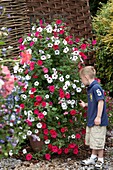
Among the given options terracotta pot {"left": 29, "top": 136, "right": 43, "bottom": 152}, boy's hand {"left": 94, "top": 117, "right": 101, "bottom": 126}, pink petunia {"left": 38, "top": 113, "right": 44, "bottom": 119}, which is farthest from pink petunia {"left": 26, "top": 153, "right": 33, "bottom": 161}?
boy's hand {"left": 94, "top": 117, "right": 101, "bottom": 126}

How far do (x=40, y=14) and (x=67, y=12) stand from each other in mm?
507

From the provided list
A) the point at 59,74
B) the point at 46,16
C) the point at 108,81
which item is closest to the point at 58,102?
the point at 59,74

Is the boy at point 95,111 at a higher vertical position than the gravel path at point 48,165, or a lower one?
higher

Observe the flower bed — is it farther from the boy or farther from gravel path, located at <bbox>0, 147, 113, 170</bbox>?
the boy

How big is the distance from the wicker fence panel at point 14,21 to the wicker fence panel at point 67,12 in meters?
0.23

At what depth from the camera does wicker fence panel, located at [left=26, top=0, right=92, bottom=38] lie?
18.2 feet

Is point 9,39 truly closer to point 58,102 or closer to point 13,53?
point 13,53

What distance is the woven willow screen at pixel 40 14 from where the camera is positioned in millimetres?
5113

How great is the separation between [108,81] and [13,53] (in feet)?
8.22

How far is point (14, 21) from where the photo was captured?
5.16 metres

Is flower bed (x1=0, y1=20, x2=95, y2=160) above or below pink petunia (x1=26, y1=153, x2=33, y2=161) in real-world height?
above

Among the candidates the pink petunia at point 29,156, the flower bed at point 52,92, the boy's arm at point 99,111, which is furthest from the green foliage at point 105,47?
the pink petunia at point 29,156

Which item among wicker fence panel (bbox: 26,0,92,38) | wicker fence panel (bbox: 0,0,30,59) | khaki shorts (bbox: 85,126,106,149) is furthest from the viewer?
wicker fence panel (bbox: 26,0,92,38)

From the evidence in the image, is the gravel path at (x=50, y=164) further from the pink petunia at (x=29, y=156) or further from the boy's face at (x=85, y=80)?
the boy's face at (x=85, y=80)
